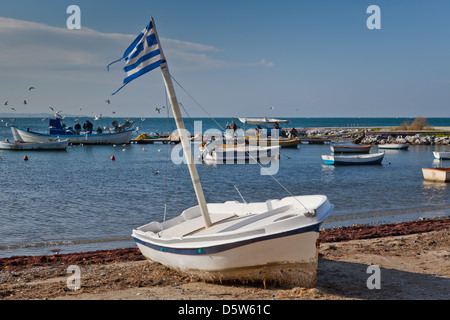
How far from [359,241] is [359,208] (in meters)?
7.49

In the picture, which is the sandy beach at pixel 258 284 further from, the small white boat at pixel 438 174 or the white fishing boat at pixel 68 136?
the white fishing boat at pixel 68 136

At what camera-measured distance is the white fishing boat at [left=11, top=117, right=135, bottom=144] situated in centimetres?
5997

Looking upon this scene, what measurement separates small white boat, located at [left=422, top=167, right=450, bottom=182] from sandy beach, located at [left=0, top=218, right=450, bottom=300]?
15291 millimetres

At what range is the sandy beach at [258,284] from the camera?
814cm

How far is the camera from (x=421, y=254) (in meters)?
10.8

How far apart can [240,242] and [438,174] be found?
2282 centimetres

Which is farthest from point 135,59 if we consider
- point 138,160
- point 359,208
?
point 138,160

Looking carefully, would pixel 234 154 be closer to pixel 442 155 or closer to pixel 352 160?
pixel 352 160

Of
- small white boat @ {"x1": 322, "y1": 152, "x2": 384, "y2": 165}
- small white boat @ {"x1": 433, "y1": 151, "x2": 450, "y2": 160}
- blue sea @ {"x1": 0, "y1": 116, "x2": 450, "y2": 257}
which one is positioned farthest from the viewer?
small white boat @ {"x1": 433, "y1": 151, "x2": 450, "y2": 160}

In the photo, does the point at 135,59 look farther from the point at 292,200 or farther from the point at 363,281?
the point at 363,281

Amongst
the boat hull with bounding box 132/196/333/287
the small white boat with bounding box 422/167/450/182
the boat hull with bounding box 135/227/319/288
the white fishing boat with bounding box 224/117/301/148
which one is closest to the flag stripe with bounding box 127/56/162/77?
the boat hull with bounding box 132/196/333/287

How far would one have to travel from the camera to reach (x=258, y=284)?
8508mm

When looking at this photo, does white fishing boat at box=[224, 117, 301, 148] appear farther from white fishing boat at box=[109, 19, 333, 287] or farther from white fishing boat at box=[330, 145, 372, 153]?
white fishing boat at box=[109, 19, 333, 287]

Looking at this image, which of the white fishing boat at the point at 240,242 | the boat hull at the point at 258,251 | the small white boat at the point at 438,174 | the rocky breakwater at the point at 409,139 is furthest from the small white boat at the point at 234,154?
the boat hull at the point at 258,251
